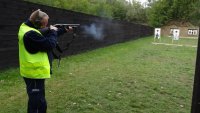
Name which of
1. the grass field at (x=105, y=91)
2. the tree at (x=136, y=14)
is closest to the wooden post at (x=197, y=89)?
the grass field at (x=105, y=91)

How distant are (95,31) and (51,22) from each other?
6708 mm

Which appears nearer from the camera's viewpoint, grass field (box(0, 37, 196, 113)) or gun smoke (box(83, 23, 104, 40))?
grass field (box(0, 37, 196, 113))

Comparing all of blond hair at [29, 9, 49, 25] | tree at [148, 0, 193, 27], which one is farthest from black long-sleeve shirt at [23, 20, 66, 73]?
tree at [148, 0, 193, 27]

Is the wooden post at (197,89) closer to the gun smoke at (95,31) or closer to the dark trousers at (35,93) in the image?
the dark trousers at (35,93)

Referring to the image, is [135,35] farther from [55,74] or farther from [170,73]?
[55,74]

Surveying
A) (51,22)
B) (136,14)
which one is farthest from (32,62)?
(136,14)

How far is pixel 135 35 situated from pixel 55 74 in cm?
2464

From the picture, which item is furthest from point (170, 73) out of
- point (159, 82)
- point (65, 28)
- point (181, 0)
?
point (181, 0)

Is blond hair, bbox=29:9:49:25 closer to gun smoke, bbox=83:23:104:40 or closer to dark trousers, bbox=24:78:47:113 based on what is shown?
dark trousers, bbox=24:78:47:113

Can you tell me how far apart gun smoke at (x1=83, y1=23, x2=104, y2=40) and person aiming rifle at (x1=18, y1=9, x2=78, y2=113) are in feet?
37.2

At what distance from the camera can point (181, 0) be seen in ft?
178

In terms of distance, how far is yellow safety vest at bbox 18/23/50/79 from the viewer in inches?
172

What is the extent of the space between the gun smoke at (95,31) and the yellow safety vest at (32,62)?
11377 millimetres

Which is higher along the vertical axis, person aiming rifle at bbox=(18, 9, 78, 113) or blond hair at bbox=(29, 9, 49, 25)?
blond hair at bbox=(29, 9, 49, 25)
